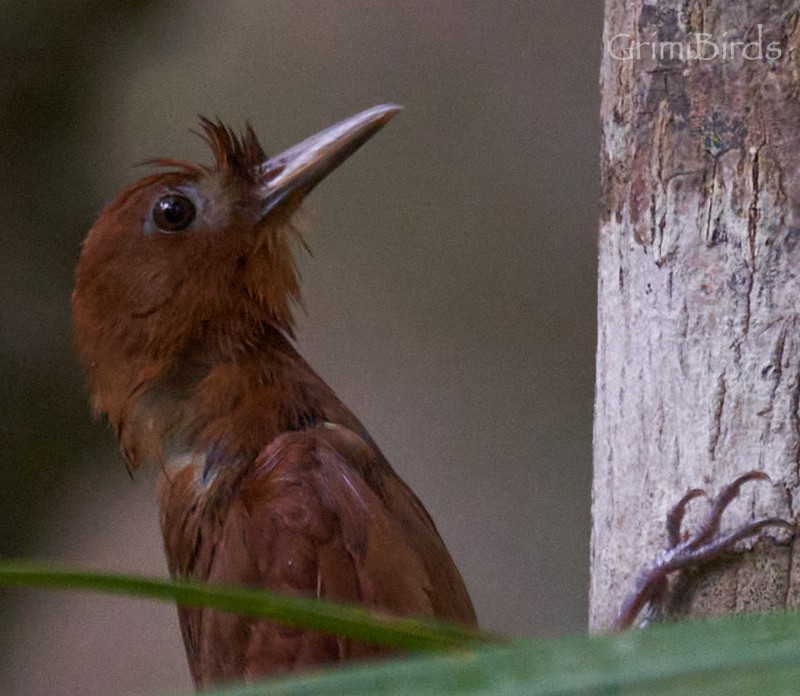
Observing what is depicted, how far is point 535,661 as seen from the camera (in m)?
0.35

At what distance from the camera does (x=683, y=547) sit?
161 cm

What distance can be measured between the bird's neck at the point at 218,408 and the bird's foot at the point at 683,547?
2.17 ft

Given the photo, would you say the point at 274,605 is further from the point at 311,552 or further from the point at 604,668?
the point at 311,552

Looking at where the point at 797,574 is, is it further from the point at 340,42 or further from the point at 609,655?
the point at 340,42

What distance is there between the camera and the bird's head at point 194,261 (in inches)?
85.4

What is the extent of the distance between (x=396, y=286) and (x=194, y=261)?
188 cm

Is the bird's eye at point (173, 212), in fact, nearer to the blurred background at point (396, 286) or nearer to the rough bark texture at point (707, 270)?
the rough bark texture at point (707, 270)

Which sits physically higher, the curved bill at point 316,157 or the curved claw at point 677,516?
the curved bill at point 316,157

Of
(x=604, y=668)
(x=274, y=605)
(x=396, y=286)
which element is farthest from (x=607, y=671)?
(x=396, y=286)

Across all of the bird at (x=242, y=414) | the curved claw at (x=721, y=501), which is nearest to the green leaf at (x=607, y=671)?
the curved claw at (x=721, y=501)

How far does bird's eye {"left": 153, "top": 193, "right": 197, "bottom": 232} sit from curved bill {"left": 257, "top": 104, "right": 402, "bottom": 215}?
0.48ft

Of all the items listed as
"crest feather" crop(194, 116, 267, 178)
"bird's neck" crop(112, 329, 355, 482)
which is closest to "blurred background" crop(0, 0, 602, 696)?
"crest feather" crop(194, 116, 267, 178)

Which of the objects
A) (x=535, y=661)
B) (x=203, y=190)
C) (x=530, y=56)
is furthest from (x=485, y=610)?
(x=535, y=661)

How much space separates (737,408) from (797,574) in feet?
0.78
